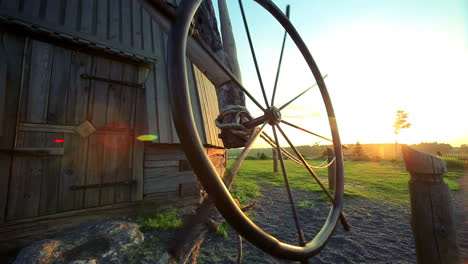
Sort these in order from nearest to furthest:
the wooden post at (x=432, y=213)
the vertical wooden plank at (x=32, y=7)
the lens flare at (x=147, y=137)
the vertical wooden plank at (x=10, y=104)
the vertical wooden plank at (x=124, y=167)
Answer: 1. the wooden post at (x=432, y=213)
2. the vertical wooden plank at (x=10, y=104)
3. the vertical wooden plank at (x=32, y=7)
4. the vertical wooden plank at (x=124, y=167)
5. the lens flare at (x=147, y=137)

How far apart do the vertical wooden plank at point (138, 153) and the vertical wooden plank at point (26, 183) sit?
4.50 ft

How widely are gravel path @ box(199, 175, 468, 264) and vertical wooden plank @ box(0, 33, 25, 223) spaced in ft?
10.4

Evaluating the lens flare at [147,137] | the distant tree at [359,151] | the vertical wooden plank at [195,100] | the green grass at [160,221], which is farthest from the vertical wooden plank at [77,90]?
the distant tree at [359,151]

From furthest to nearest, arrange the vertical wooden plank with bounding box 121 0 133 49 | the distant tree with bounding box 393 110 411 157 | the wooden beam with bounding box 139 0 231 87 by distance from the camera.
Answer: the distant tree with bounding box 393 110 411 157 < the vertical wooden plank with bounding box 121 0 133 49 < the wooden beam with bounding box 139 0 231 87

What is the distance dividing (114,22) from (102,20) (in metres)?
0.23

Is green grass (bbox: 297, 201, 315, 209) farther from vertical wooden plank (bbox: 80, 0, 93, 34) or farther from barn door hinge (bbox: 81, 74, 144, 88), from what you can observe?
vertical wooden plank (bbox: 80, 0, 93, 34)

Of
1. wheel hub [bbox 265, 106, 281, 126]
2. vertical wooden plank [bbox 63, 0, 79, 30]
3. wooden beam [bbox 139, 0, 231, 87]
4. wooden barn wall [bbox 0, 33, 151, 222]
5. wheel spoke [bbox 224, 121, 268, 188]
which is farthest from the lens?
vertical wooden plank [bbox 63, 0, 79, 30]

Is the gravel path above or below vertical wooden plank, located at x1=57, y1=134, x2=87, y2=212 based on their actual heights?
below

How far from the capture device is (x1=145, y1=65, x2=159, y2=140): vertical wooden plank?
3.93 metres

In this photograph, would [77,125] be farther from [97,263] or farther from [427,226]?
[427,226]

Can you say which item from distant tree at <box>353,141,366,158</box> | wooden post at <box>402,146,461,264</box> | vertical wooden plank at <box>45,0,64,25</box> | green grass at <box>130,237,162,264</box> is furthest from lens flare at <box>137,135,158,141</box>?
distant tree at <box>353,141,366,158</box>

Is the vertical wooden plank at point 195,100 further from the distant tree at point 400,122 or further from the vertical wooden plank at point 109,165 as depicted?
the distant tree at point 400,122

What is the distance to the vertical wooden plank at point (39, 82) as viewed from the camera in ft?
10.0

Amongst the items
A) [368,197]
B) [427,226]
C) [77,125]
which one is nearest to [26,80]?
[77,125]
